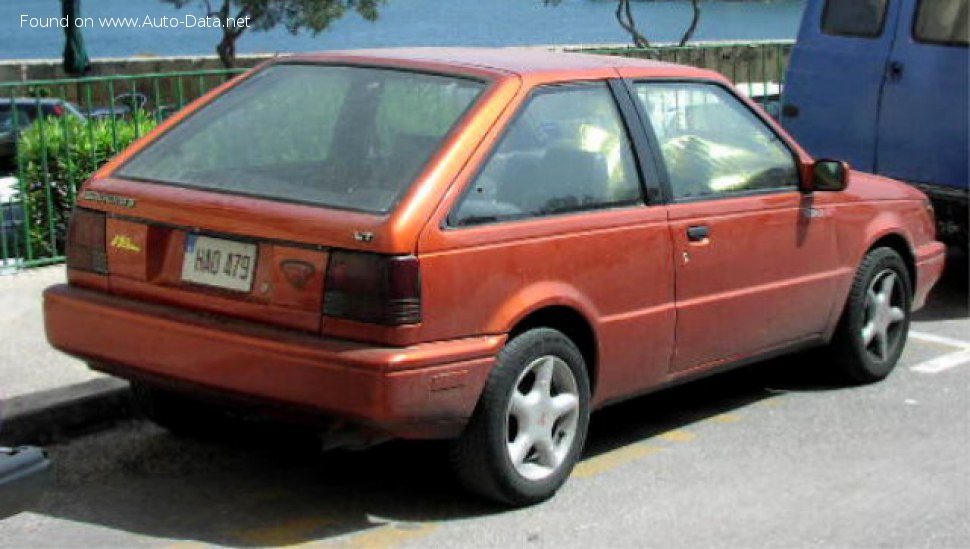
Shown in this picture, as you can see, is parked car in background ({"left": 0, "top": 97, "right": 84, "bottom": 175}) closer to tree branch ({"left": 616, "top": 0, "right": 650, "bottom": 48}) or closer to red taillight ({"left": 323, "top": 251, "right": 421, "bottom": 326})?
red taillight ({"left": 323, "top": 251, "right": 421, "bottom": 326})

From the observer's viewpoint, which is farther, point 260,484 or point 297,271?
point 260,484

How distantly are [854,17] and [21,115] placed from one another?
5.54 metres

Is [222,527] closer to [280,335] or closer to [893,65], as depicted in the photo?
[280,335]

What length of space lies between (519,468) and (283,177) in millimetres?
1326

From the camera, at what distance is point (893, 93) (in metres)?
9.23

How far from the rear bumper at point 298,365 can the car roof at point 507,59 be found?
118cm

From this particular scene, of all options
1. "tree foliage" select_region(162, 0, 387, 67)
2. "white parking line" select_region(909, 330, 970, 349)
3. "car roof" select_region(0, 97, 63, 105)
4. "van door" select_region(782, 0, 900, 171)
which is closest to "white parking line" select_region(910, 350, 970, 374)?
"white parking line" select_region(909, 330, 970, 349)

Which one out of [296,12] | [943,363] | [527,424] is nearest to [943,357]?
[943,363]

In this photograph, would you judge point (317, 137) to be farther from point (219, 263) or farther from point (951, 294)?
point (951, 294)

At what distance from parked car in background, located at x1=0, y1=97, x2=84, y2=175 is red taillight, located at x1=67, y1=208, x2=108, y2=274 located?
3.48 m

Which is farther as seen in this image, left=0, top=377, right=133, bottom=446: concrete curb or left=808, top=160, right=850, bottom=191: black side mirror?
left=808, top=160, right=850, bottom=191: black side mirror

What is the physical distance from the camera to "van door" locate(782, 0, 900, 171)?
368 inches

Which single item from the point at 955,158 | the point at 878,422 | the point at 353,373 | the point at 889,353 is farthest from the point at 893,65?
the point at 353,373

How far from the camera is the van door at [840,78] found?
9359mm
